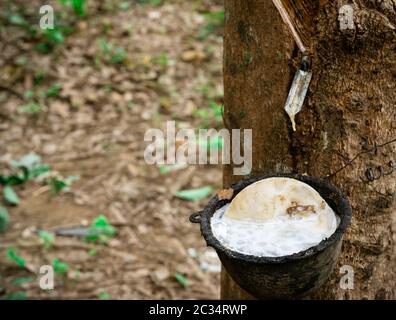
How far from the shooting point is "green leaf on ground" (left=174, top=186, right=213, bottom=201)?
15.1ft

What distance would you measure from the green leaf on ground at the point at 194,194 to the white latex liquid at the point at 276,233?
8.71 feet

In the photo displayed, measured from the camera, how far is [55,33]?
6789mm

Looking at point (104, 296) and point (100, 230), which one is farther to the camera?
point (100, 230)

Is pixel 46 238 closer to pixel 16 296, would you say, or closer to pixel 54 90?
pixel 16 296

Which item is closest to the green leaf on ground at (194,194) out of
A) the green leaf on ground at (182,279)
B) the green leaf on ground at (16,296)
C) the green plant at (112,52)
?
the green leaf on ground at (182,279)

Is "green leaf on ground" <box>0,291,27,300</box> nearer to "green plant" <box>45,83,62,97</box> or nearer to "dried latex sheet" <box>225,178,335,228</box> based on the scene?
"dried latex sheet" <box>225,178,335,228</box>

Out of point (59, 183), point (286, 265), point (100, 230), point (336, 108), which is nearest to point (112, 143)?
point (59, 183)

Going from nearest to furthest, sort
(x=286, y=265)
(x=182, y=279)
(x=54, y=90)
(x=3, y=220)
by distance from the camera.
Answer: (x=286, y=265)
(x=182, y=279)
(x=3, y=220)
(x=54, y=90)

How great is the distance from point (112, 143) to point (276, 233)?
365 cm

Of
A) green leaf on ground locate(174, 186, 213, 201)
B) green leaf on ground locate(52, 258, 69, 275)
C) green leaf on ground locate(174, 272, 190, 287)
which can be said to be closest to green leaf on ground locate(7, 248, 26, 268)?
green leaf on ground locate(52, 258, 69, 275)

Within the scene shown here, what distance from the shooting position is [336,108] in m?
2.12

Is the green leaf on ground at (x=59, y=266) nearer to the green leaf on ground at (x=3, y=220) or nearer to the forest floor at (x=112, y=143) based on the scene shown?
the forest floor at (x=112, y=143)

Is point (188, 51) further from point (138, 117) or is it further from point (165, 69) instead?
point (138, 117)
